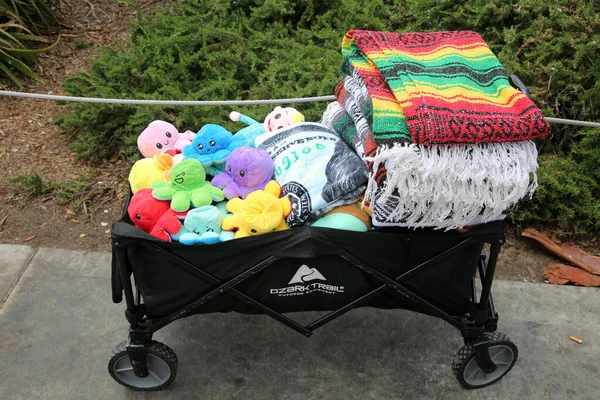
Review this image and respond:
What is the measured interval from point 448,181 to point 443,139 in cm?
13

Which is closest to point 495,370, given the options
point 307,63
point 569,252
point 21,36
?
point 569,252

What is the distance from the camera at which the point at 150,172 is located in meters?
2.07

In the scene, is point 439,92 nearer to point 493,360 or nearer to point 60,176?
point 493,360

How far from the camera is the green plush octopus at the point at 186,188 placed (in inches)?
74.5

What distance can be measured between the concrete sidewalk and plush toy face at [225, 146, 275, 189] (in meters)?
0.77

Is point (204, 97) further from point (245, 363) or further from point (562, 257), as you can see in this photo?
point (562, 257)

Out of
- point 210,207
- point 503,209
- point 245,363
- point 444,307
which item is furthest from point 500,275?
point 210,207

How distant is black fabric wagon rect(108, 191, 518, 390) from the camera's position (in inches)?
69.0

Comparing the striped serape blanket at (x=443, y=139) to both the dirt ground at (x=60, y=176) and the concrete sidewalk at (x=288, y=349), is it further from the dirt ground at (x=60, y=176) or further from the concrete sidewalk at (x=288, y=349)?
the dirt ground at (x=60, y=176)

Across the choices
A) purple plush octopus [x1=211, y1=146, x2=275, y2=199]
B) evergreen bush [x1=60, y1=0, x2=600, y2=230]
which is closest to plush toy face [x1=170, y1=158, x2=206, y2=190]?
purple plush octopus [x1=211, y1=146, x2=275, y2=199]

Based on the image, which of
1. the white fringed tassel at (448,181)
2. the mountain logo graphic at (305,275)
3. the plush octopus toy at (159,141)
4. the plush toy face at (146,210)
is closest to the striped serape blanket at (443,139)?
the white fringed tassel at (448,181)

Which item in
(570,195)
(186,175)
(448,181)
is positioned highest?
(448,181)

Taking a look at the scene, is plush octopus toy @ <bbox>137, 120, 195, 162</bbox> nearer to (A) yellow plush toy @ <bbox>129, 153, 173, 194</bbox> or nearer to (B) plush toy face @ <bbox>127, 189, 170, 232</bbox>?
(A) yellow plush toy @ <bbox>129, 153, 173, 194</bbox>

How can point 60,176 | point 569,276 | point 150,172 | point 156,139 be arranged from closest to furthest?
point 150,172 < point 156,139 < point 569,276 < point 60,176
